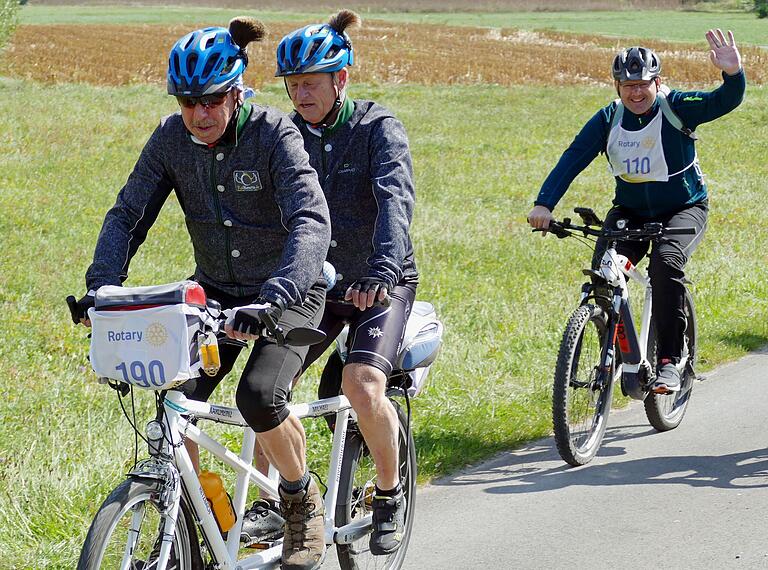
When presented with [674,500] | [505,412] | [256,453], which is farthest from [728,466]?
Answer: [256,453]

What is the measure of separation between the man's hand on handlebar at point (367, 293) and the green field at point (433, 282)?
5.44 feet

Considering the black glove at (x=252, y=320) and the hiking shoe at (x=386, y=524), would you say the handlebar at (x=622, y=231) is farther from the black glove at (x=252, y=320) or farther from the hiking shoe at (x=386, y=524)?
the black glove at (x=252, y=320)

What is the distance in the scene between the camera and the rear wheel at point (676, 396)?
6.60 metres

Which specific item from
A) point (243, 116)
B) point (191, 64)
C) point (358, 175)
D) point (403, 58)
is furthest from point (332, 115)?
point (403, 58)

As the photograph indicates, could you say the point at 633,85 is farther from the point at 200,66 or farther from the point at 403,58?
the point at 403,58

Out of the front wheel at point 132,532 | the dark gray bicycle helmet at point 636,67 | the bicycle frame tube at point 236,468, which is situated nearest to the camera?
the front wheel at point 132,532

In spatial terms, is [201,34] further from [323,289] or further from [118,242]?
[323,289]

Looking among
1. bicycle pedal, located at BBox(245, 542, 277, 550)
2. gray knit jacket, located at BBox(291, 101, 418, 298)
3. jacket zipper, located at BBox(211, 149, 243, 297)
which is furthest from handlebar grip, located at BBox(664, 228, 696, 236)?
bicycle pedal, located at BBox(245, 542, 277, 550)

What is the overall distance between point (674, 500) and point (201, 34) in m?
3.41

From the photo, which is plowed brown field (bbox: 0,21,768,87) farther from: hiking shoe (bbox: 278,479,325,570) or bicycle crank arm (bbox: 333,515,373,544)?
hiking shoe (bbox: 278,479,325,570)

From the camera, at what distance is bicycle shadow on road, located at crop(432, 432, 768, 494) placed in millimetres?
5746

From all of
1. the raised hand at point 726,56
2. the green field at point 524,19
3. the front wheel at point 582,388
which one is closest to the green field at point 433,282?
the front wheel at point 582,388

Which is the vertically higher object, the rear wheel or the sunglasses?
the sunglasses

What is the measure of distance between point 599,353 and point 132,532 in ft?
12.0
